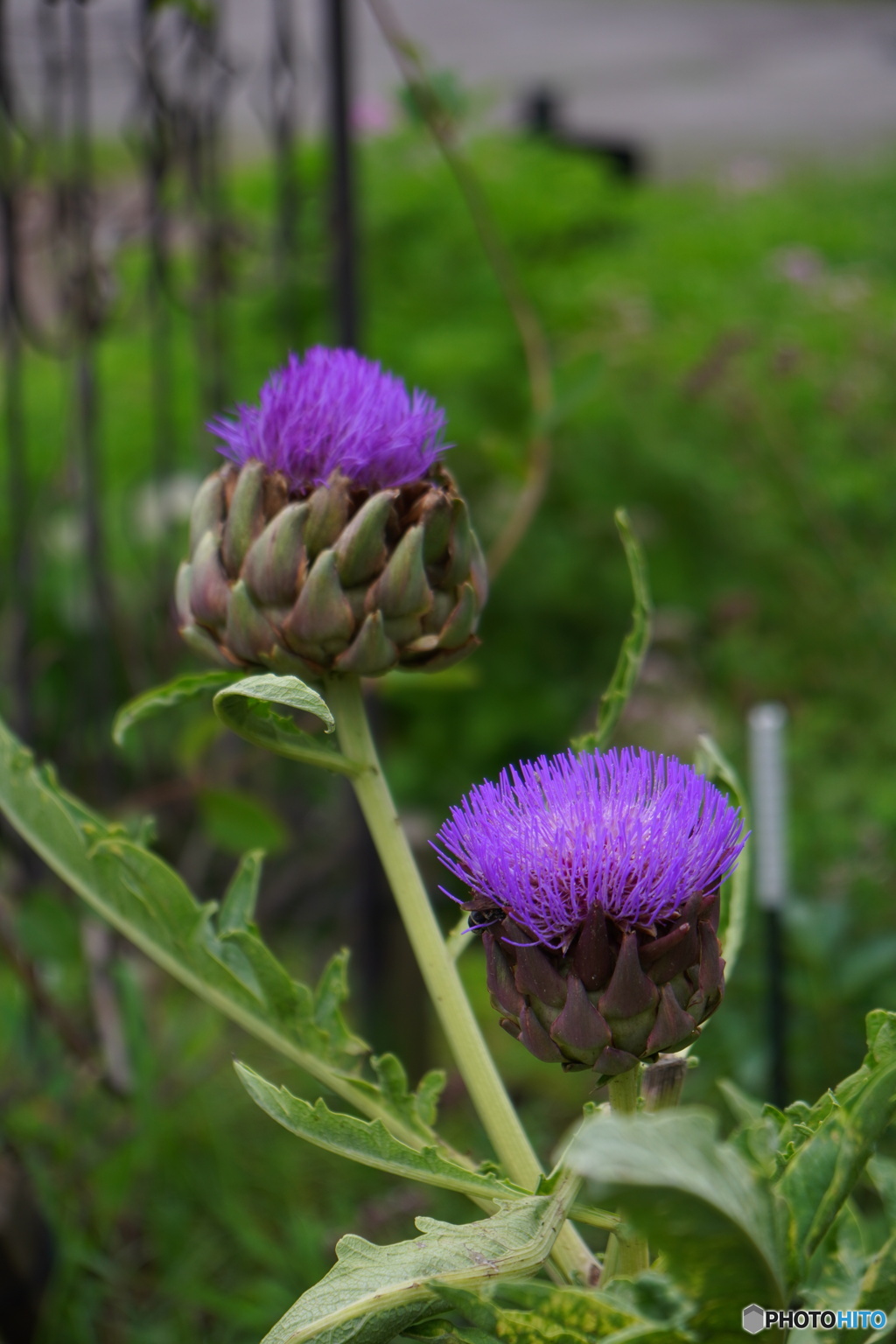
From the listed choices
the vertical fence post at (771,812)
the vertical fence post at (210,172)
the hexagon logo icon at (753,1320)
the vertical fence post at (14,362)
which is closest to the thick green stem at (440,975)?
the hexagon logo icon at (753,1320)

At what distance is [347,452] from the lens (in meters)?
0.55

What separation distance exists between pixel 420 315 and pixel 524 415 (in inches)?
8.7

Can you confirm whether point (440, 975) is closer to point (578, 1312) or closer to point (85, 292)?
point (578, 1312)

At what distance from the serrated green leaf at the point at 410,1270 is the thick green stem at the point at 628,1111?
1.8 inches

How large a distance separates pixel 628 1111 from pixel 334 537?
0.78 ft

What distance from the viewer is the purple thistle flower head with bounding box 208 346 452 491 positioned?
0.55 m

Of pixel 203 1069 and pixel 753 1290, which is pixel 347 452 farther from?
pixel 203 1069

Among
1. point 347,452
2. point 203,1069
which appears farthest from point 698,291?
point 347,452

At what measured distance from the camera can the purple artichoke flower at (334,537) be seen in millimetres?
539

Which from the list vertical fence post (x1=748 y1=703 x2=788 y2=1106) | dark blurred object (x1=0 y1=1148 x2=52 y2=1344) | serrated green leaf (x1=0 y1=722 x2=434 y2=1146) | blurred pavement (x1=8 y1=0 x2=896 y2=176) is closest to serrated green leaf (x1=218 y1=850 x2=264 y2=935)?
serrated green leaf (x1=0 y1=722 x2=434 y2=1146)

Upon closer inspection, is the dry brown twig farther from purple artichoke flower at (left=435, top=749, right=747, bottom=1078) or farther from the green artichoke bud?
purple artichoke flower at (left=435, top=749, right=747, bottom=1078)

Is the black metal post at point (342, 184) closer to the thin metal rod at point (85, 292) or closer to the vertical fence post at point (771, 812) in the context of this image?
the thin metal rod at point (85, 292)

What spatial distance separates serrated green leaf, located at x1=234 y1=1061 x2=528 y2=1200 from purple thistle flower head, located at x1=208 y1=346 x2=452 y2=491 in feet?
0.77

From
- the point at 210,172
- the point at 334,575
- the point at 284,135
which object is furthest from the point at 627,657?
the point at 210,172
